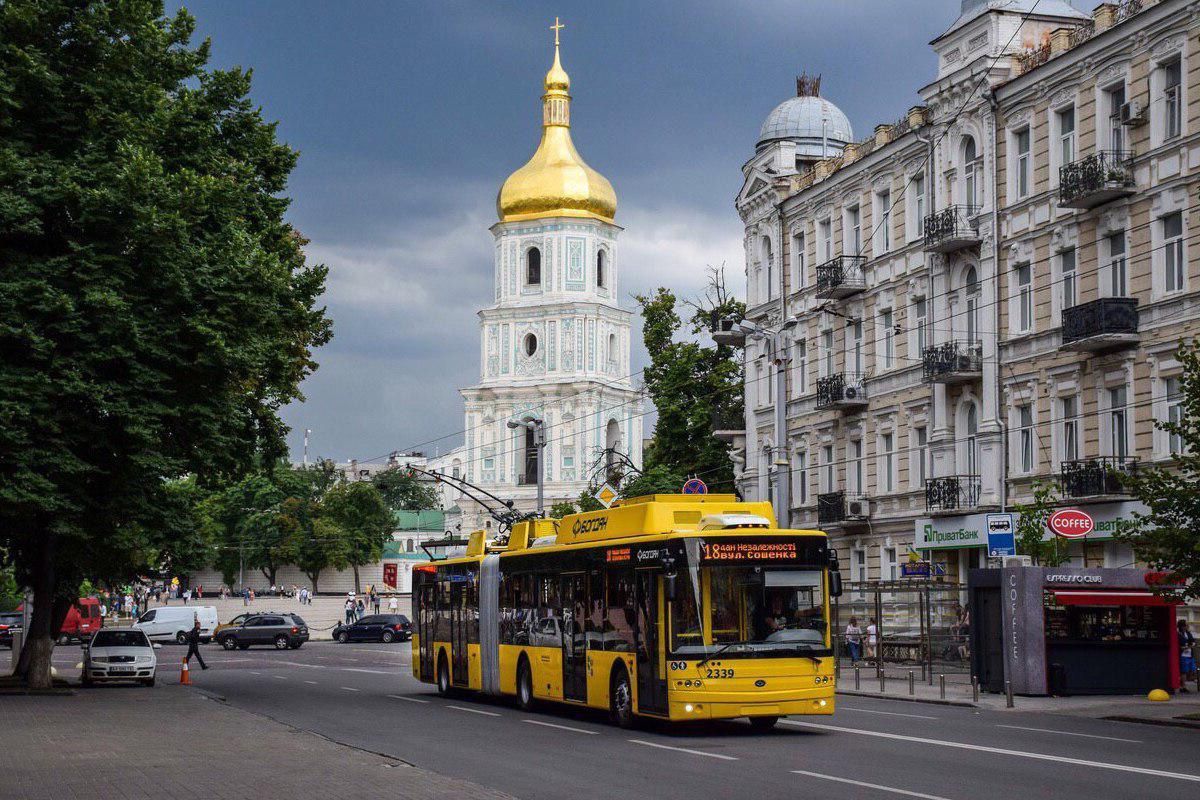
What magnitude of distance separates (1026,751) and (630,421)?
104146 mm

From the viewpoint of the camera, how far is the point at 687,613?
23234mm

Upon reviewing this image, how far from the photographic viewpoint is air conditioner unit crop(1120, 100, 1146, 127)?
37.8m

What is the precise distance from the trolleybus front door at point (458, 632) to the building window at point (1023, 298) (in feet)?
54.7

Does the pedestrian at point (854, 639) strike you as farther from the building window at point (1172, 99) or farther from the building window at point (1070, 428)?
the building window at point (1172, 99)

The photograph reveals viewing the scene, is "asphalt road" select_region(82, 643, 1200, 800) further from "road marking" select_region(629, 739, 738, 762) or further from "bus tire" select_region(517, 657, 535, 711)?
"bus tire" select_region(517, 657, 535, 711)

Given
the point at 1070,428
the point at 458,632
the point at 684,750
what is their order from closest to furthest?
the point at 684,750 → the point at 458,632 → the point at 1070,428

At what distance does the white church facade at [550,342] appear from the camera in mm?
119625

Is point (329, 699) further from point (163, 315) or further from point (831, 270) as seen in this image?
point (831, 270)

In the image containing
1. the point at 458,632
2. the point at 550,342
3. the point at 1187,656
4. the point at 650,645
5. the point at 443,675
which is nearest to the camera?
the point at 650,645

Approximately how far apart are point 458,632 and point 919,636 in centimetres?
1278

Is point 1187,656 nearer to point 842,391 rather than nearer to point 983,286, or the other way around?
point 983,286

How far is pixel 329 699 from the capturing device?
3422 cm

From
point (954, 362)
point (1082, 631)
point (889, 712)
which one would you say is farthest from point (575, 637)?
point (954, 362)

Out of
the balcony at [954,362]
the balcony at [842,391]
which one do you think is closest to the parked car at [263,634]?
the balcony at [842,391]
